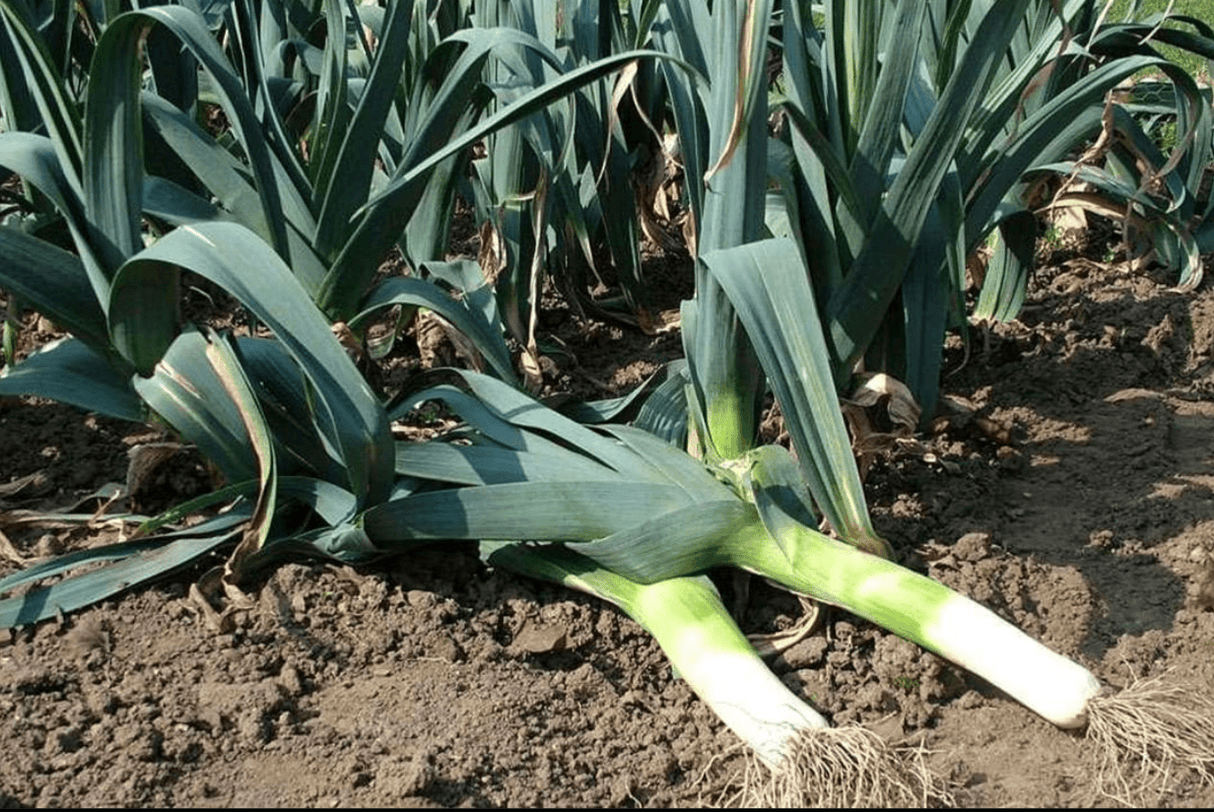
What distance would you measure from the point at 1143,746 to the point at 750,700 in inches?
18.5

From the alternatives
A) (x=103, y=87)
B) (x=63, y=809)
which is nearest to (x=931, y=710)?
(x=63, y=809)

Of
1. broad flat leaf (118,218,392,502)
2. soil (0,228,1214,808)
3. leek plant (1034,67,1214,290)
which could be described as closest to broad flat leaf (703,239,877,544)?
soil (0,228,1214,808)

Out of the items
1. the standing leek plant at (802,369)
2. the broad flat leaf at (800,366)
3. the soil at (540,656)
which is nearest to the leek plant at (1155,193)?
the soil at (540,656)

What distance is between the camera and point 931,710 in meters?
1.96

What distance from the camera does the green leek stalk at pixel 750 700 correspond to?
171cm

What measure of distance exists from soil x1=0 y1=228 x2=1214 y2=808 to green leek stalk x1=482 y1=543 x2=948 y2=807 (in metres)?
0.04

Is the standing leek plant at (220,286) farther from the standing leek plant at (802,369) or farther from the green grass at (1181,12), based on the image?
the green grass at (1181,12)

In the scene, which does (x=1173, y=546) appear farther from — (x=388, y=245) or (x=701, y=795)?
(x=388, y=245)

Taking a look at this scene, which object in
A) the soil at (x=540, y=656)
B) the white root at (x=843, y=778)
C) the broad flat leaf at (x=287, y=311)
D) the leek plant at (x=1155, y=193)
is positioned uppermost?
the broad flat leaf at (x=287, y=311)

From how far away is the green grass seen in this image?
4.55 m

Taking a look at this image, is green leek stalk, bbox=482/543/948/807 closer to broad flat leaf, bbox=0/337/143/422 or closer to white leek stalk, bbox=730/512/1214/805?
white leek stalk, bbox=730/512/1214/805

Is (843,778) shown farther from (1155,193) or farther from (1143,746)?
(1155,193)

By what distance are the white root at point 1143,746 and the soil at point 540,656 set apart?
23mm

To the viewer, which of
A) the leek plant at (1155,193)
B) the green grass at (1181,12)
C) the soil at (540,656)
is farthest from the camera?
the green grass at (1181,12)
